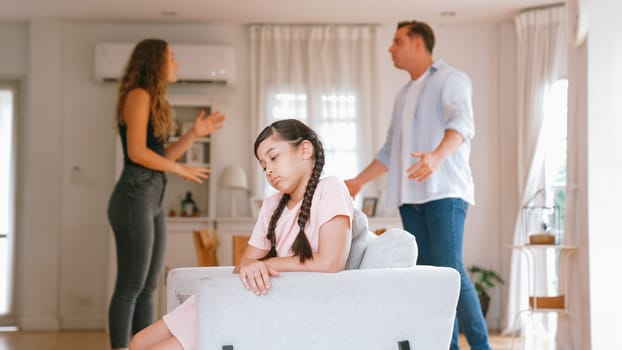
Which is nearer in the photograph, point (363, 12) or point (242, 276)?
point (242, 276)

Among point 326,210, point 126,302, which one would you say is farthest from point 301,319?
point 126,302

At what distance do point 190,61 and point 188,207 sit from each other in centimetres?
114

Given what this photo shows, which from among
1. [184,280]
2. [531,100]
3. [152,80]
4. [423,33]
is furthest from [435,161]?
[531,100]

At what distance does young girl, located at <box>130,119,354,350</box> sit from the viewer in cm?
233

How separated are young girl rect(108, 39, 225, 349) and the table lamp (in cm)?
256

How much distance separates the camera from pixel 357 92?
7113mm

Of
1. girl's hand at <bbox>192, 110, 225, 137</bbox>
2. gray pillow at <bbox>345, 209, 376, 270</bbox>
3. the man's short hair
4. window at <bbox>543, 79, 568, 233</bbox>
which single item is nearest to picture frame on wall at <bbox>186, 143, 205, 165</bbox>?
window at <bbox>543, 79, 568, 233</bbox>

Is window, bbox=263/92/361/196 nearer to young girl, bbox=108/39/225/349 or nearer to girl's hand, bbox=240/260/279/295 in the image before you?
young girl, bbox=108/39/225/349

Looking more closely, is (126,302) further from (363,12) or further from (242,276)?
(363,12)

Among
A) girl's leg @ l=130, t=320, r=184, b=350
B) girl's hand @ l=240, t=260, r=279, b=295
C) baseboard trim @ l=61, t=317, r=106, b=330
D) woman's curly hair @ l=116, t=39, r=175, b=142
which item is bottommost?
baseboard trim @ l=61, t=317, r=106, b=330

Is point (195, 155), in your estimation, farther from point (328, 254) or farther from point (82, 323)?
point (328, 254)

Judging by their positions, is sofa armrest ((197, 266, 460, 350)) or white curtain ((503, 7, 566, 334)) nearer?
sofa armrest ((197, 266, 460, 350))

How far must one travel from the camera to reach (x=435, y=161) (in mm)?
3480

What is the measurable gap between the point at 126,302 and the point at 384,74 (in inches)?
152
